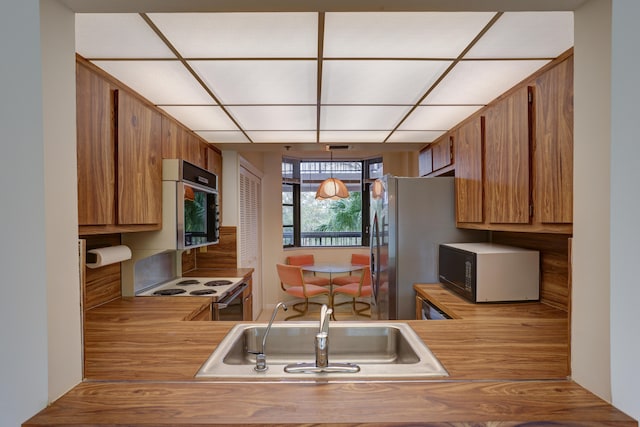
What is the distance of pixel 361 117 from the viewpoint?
2615mm

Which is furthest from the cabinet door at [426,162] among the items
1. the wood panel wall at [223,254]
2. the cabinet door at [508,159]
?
the wood panel wall at [223,254]

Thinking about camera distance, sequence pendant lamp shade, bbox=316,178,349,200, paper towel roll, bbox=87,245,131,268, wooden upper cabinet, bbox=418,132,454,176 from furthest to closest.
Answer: pendant lamp shade, bbox=316,178,349,200 < wooden upper cabinet, bbox=418,132,454,176 < paper towel roll, bbox=87,245,131,268

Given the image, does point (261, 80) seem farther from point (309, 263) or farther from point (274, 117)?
point (309, 263)

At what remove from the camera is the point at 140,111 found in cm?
214

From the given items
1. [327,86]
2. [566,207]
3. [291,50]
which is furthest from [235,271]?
[566,207]

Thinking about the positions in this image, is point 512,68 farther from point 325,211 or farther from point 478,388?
point 325,211

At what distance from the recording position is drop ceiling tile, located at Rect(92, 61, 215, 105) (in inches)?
67.9

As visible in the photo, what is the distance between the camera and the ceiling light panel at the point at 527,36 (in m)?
1.29

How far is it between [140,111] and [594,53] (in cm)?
223

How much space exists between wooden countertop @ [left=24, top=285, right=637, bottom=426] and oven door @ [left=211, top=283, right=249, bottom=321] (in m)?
1.01

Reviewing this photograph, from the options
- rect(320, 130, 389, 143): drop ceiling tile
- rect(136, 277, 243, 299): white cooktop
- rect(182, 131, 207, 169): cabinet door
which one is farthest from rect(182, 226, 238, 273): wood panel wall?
rect(320, 130, 389, 143): drop ceiling tile

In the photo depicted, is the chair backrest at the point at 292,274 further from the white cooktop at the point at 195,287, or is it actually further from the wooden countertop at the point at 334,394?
the wooden countertop at the point at 334,394

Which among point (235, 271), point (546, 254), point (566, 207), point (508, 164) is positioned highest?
point (508, 164)

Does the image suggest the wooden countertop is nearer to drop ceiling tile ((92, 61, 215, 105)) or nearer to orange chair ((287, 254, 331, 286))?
drop ceiling tile ((92, 61, 215, 105))
